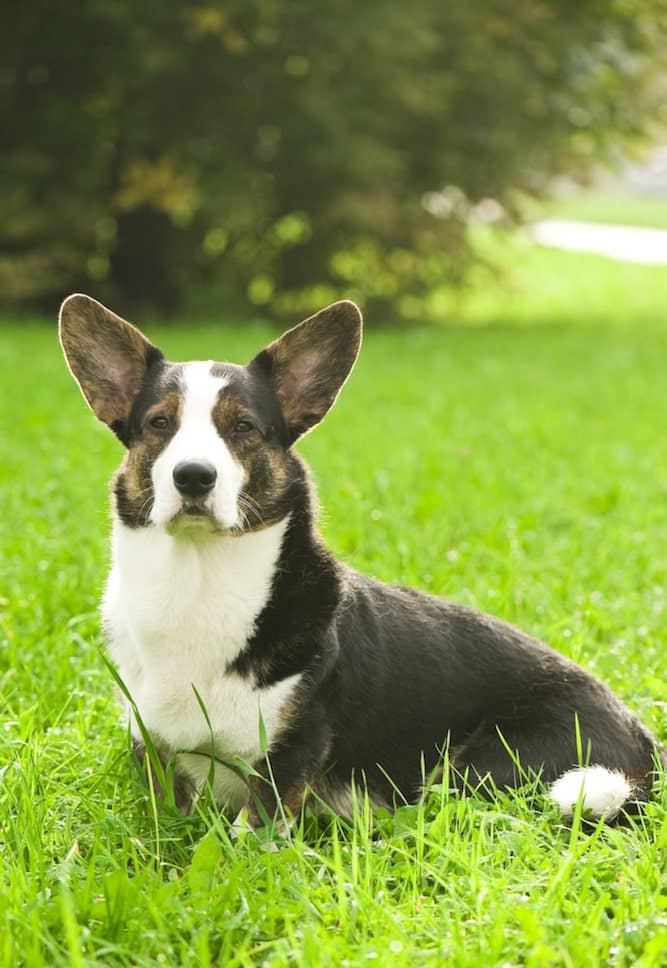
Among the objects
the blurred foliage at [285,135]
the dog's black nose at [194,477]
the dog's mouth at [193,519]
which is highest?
the blurred foliage at [285,135]

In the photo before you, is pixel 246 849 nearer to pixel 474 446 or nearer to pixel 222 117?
pixel 474 446

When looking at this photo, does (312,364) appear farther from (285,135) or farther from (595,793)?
(285,135)

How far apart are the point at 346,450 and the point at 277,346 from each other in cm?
462

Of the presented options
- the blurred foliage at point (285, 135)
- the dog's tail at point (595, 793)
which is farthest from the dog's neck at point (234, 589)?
the blurred foliage at point (285, 135)

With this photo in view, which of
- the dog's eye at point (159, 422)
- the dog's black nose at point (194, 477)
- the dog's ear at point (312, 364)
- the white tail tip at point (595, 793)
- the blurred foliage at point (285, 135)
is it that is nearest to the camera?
the dog's black nose at point (194, 477)

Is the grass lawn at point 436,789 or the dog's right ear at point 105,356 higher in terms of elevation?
the dog's right ear at point 105,356

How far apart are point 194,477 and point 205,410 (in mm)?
221

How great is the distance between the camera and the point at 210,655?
2.96m

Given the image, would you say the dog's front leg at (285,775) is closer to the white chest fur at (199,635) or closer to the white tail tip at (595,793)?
the white chest fur at (199,635)

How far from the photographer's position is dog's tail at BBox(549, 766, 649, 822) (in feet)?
9.98

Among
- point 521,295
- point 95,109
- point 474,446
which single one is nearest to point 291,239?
point 95,109

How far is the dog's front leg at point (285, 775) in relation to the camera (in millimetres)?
2924

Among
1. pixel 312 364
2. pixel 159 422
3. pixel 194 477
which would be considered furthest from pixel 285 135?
pixel 194 477

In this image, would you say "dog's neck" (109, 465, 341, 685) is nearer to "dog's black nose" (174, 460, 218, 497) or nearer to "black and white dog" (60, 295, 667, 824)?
"black and white dog" (60, 295, 667, 824)
